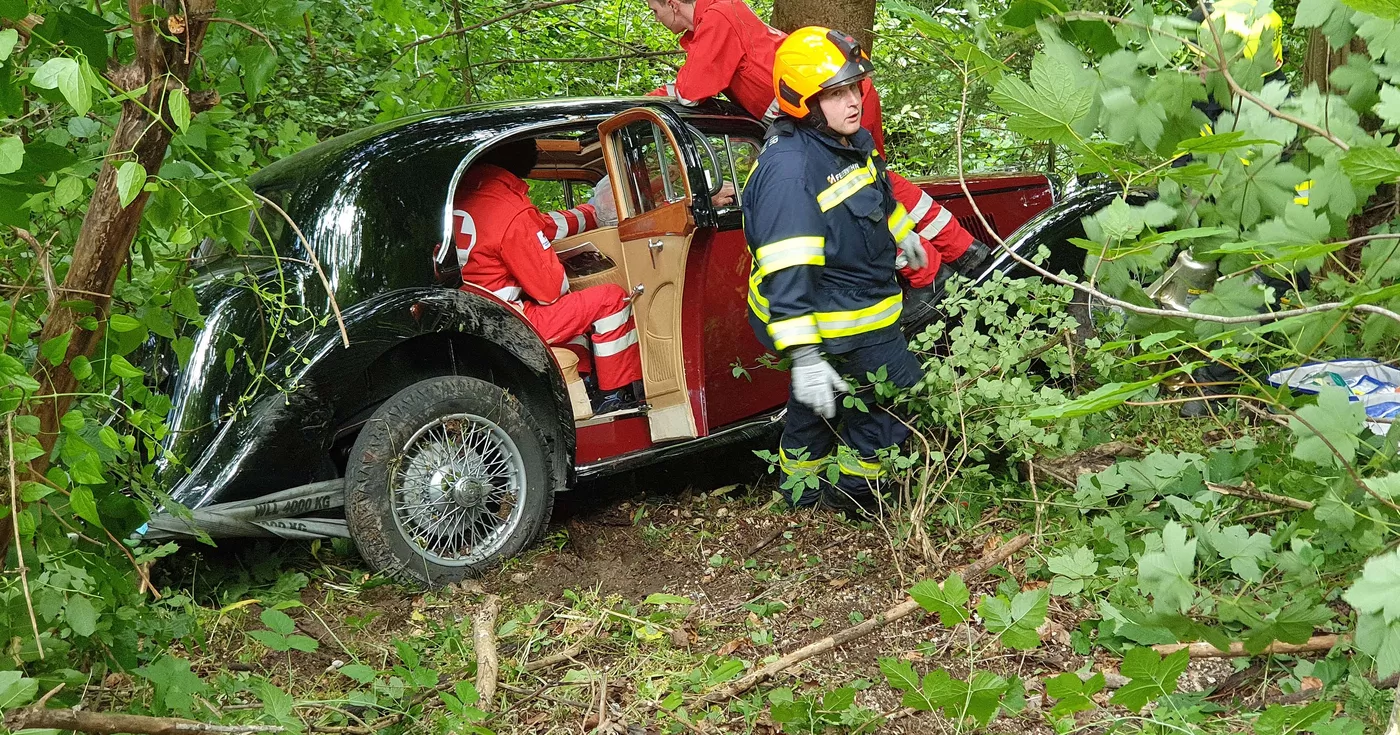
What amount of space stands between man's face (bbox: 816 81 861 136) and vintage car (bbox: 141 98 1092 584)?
1.97 ft

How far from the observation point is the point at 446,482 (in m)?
3.95

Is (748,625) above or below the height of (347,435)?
below

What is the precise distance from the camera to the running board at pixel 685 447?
4.43 meters

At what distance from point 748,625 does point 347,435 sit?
166 cm

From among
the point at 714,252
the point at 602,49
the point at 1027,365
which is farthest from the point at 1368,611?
the point at 602,49

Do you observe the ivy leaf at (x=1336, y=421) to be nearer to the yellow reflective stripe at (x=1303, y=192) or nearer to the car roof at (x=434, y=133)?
the yellow reflective stripe at (x=1303, y=192)

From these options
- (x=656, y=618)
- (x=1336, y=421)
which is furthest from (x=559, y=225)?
(x=1336, y=421)

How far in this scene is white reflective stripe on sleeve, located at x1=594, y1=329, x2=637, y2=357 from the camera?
4594mm

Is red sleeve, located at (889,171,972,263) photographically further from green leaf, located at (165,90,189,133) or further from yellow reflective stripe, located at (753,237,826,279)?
green leaf, located at (165,90,189,133)

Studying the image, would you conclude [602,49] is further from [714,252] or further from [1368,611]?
[1368,611]

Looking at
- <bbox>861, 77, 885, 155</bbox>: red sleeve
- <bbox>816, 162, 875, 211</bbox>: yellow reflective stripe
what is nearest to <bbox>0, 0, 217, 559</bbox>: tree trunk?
<bbox>816, 162, 875, 211</bbox>: yellow reflective stripe

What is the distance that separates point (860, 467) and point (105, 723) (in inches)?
102

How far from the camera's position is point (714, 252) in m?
4.48

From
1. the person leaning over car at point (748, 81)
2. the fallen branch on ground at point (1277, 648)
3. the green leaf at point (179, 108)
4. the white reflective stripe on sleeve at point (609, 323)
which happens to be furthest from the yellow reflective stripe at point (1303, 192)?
the white reflective stripe on sleeve at point (609, 323)
